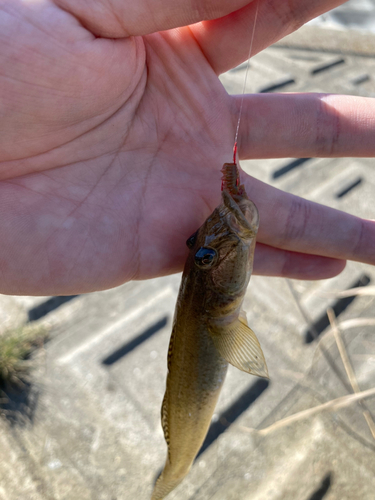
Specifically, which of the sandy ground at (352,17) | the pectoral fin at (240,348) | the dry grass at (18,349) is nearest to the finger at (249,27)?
the pectoral fin at (240,348)

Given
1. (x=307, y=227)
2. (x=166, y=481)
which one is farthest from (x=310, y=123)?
(x=166, y=481)

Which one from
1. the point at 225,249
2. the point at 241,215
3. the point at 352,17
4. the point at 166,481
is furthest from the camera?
the point at 352,17

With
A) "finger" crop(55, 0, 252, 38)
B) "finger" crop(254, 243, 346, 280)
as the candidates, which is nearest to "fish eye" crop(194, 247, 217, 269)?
"finger" crop(254, 243, 346, 280)

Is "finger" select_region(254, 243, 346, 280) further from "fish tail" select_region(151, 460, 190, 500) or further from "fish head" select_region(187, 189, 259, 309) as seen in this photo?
"fish tail" select_region(151, 460, 190, 500)

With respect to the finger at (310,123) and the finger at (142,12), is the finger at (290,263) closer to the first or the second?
the finger at (310,123)

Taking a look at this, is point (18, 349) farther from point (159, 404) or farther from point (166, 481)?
point (166, 481)

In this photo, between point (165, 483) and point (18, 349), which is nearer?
point (165, 483)
